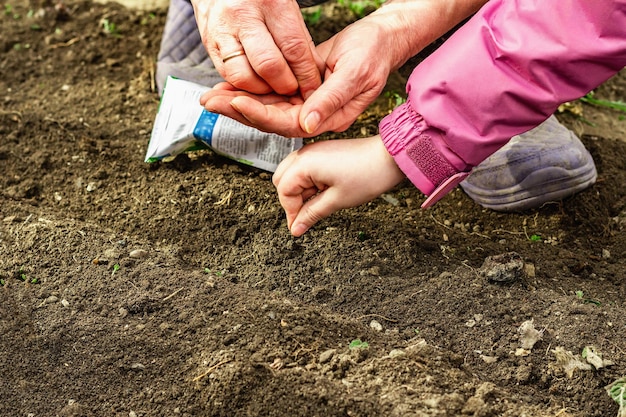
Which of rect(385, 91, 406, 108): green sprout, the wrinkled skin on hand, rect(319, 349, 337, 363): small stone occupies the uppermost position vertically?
the wrinkled skin on hand

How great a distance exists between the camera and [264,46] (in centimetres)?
156

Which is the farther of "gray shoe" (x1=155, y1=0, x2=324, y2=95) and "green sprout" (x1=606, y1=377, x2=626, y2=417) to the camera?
"gray shoe" (x1=155, y1=0, x2=324, y2=95)

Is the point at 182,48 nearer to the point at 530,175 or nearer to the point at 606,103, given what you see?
the point at 530,175

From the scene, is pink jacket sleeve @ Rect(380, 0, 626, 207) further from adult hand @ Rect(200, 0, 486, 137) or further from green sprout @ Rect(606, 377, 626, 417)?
green sprout @ Rect(606, 377, 626, 417)

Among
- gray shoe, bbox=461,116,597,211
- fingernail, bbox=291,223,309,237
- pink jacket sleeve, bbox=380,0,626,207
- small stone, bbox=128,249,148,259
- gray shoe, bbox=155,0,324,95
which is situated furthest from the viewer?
gray shoe, bbox=155,0,324,95

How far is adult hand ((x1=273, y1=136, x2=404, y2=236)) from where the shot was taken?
1536 mm

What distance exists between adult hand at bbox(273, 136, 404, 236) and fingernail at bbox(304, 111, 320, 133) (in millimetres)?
60

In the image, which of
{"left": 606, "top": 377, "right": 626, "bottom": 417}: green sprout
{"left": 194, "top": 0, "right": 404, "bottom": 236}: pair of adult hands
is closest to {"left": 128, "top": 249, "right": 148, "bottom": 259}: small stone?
{"left": 194, "top": 0, "right": 404, "bottom": 236}: pair of adult hands

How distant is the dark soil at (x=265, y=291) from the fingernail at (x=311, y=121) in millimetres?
343

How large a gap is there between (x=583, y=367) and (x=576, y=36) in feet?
2.00

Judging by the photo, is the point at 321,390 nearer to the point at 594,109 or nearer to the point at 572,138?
the point at 572,138

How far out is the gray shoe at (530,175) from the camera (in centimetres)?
193

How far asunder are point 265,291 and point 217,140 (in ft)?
1.70

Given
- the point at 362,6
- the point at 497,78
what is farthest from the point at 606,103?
the point at 497,78
